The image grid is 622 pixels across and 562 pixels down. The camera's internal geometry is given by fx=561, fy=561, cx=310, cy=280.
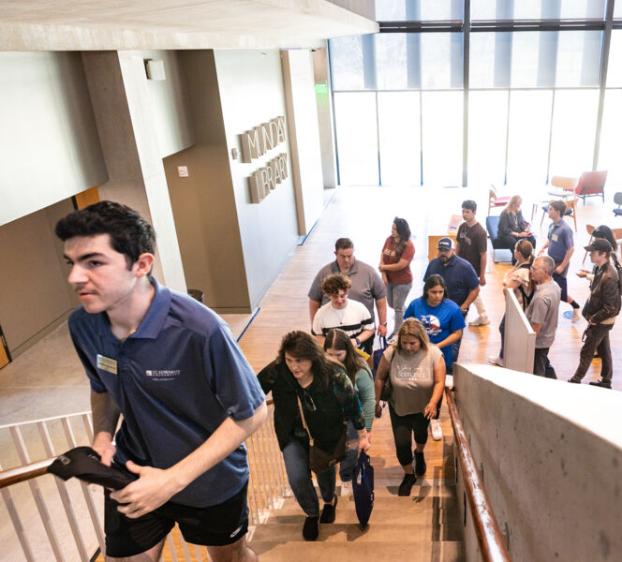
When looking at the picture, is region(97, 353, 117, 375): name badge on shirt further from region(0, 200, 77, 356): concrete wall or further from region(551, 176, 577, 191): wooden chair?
region(551, 176, 577, 191): wooden chair

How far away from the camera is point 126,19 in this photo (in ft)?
11.9

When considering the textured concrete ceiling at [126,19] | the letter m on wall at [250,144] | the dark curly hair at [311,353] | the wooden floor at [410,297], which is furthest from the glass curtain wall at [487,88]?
the dark curly hair at [311,353]

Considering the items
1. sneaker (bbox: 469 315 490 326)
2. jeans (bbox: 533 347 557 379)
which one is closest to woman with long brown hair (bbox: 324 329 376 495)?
jeans (bbox: 533 347 557 379)

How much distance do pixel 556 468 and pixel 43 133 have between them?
4802 mm

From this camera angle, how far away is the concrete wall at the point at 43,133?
439cm

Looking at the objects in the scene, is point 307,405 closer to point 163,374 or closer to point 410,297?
point 163,374

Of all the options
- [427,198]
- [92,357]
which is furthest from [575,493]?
[427,198]

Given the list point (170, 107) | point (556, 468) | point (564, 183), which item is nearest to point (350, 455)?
point (556, 468)

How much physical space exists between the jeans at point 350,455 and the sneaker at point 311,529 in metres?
0.38

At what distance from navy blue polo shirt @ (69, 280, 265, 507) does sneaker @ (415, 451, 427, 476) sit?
2.87 metres

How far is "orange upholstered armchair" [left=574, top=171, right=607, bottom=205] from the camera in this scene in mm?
12688

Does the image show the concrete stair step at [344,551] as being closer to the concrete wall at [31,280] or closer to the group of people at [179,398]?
the group of people at [179,398]

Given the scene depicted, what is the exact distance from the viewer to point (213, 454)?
1690mm

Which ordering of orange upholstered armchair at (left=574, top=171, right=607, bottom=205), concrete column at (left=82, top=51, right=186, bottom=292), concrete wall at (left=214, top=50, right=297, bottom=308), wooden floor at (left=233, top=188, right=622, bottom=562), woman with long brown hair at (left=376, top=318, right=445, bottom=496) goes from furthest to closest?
orange upholstered armchair at (left=574, top=171, right=607, bottom=205)
concrete wall at (left=214, top=50, right=297, bottom=308)
concrete column at (left=82, top=51, right=186, bottom=292)
woman with long brown hair at (left=376, top=318, right=445, bottom=496)
wooden floor at (left=233, top=188, right=622, bottom=562)
